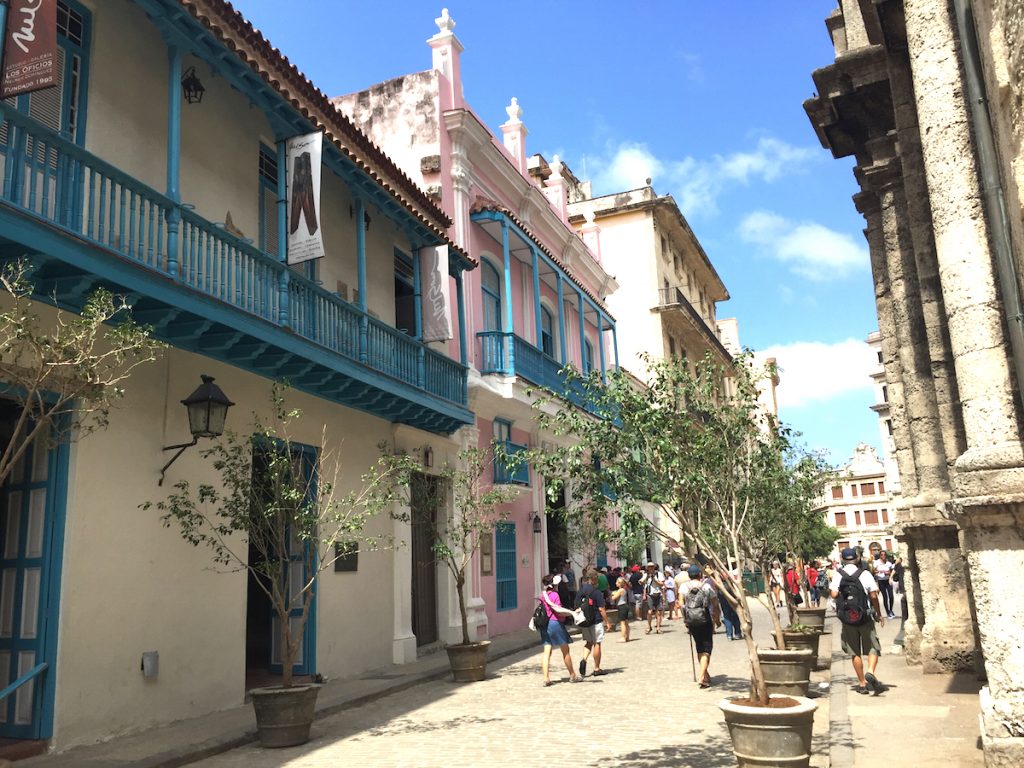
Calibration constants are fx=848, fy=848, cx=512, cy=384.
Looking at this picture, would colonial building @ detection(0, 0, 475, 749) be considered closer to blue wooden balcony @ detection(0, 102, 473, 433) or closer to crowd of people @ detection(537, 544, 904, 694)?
blue wooden balcony @ detection(0, 102, 473, 433)

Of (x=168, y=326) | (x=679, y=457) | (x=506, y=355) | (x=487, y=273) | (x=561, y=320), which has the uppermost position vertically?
(x=487, y=273)

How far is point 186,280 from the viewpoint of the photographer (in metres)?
8.28

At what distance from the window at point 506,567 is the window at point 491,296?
14.0 feet

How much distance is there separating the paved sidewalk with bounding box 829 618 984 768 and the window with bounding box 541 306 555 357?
42.4ft

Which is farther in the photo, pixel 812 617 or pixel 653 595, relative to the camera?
pixel 653 595

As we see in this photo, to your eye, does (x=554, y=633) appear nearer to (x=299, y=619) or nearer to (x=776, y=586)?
(x=299, y=619)

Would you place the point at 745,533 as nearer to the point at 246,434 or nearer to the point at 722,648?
the point at 722,648

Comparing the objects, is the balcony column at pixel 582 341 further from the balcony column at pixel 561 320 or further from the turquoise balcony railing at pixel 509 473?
the turquoise balcony railing at pixel 509 473

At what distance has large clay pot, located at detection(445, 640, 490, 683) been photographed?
11.3 m

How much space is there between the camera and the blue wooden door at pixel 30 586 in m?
7.26

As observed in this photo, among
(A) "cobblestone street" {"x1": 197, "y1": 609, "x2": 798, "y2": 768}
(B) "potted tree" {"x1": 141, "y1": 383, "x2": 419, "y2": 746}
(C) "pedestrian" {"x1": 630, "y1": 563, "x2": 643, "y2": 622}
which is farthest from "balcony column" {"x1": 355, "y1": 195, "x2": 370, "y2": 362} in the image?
(C) "pedestrian" {"x1": 630, "y1": 563, "x2": 643, "y2": 622}

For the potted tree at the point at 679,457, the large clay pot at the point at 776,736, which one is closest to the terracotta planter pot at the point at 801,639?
the potted tree at the point at 679,457

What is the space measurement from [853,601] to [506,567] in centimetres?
939

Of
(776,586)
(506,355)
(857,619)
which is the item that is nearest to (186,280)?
(857,619)
